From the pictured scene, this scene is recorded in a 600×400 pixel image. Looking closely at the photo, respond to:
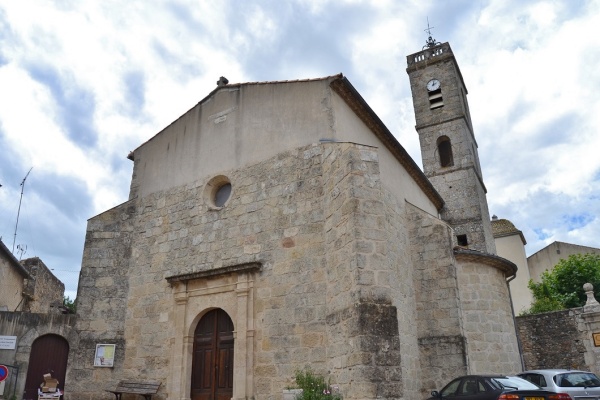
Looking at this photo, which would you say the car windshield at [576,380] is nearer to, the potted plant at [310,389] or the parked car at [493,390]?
the parked car at [493,390]

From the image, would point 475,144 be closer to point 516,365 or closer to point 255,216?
point 516,365

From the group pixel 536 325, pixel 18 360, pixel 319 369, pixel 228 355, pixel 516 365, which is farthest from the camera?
pixel 536 325

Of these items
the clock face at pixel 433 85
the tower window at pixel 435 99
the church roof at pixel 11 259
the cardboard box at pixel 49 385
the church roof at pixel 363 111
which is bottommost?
the cardboard box at pixel 49 385

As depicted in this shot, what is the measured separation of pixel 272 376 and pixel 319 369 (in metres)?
1.01

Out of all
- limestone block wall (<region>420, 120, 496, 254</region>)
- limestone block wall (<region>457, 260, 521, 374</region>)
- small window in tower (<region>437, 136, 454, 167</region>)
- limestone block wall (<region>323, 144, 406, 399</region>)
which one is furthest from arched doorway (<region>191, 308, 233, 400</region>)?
small window in tower (<region>437, 136, 454, 167</region>)

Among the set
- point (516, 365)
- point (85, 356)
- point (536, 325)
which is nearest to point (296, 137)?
point (85, 356)

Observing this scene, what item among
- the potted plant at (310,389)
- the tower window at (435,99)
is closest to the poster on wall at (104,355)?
the potted plant at (310,389)

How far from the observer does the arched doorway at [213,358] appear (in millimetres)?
9555

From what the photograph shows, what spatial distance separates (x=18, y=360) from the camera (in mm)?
10789

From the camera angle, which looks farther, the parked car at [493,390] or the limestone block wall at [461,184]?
the limestone block wall at [461,184]

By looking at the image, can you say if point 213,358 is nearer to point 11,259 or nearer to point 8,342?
point 8,342

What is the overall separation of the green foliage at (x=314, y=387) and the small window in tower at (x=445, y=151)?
1635 cm

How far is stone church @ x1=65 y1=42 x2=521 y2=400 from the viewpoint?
829 cm

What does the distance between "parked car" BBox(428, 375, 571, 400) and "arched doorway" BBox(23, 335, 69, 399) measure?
27.4 ft
